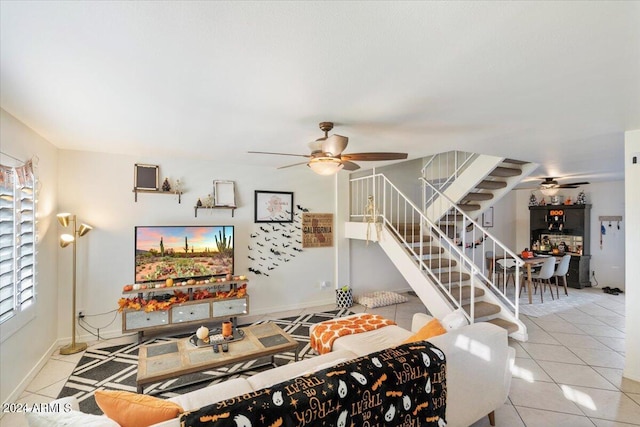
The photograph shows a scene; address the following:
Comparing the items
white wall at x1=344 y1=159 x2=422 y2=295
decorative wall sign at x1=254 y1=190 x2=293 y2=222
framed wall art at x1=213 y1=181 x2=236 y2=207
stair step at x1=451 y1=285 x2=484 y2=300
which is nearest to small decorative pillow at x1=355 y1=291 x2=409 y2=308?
white wall at x1=344 y1=159 x2=422 y2=295

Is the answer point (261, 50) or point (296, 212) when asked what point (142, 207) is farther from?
point (261, 50)

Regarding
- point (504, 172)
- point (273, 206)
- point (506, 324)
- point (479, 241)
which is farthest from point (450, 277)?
point (479, 241)

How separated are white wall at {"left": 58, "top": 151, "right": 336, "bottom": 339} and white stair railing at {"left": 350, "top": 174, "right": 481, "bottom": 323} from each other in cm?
84

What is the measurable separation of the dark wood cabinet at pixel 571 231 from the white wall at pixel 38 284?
9.22 meters

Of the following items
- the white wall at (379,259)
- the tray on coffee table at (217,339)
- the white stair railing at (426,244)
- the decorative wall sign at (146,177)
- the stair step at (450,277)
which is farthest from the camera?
the white wall at (379,259)

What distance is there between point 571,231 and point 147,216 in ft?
28.6

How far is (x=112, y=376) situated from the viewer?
3.02 meters

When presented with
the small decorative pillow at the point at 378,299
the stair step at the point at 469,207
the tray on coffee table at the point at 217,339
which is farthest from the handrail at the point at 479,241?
the tray on coffee table at the point at 217,339

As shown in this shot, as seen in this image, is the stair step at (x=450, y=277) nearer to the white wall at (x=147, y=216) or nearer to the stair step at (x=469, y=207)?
the stair step at (x=469, y=207)

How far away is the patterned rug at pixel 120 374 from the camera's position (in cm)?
273

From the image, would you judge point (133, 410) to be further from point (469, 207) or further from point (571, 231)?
point (571, 231)

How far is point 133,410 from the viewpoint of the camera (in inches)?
53.9

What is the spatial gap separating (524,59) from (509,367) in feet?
6.88

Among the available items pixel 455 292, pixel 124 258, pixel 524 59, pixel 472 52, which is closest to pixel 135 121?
pixel 124 258
